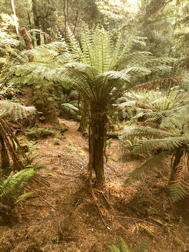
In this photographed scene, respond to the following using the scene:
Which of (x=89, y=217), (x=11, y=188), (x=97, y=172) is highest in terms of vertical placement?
(x=11, y=188)

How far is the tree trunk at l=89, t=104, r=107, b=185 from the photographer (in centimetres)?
253

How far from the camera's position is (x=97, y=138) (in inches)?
105

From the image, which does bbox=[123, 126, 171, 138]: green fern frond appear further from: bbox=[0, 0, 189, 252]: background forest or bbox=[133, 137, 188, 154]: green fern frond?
bbox=[133, 137, 188, 154]: green fern frond

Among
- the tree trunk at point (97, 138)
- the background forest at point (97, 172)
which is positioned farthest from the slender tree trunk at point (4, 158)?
the tree trunk at point (97, 138)

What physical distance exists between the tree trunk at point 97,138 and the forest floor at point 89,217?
0.31 metres

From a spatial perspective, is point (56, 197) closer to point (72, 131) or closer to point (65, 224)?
point (65, 224)

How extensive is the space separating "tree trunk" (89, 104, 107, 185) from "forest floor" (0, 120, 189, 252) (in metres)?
0.31

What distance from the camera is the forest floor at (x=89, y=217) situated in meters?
1.91

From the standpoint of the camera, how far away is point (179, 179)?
2.39m

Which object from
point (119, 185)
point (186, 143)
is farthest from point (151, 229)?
point (186, 143)

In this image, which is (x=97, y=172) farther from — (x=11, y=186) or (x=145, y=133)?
(x=11, y=186)

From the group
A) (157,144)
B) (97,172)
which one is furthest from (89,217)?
(157,144)

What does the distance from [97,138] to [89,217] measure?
100 centimetres

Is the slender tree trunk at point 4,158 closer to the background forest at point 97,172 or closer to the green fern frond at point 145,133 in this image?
the background forest at point 97,172
